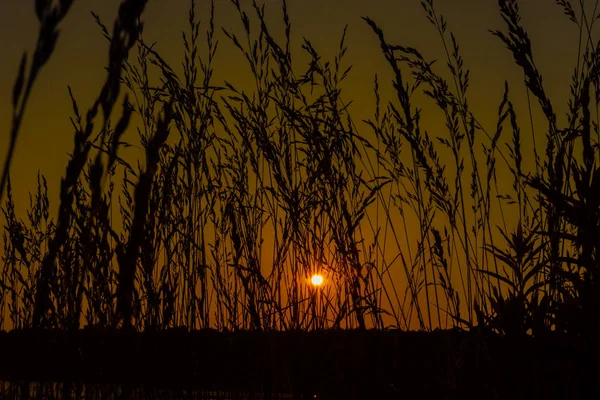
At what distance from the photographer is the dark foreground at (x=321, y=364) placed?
1.61 m

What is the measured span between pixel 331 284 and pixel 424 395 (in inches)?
22.0

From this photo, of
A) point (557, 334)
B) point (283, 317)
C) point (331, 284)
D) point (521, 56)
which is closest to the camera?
point (557, 334)

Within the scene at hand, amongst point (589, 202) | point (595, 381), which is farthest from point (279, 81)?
point (595, 381)

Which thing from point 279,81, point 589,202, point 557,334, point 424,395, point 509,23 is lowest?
point 424,395

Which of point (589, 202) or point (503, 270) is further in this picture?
point (503, 270)

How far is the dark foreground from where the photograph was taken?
1612mm

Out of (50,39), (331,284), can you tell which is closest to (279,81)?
(331,284)

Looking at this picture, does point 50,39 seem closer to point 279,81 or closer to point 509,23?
point 509,23

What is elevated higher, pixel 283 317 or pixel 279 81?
pixel 279 81

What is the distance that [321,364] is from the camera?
8.52 feet

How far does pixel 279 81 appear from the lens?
2.81m

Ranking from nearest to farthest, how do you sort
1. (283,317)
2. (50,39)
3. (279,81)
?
1. (50,39)
2. (283,317)
3. (279,81)

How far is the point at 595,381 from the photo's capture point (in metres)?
1.52

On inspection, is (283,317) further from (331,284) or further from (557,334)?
(557,334)
